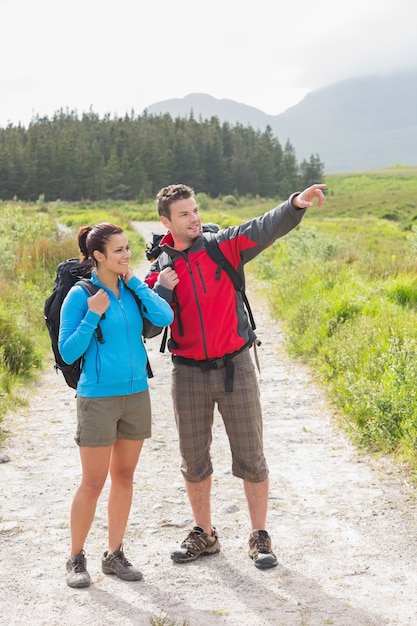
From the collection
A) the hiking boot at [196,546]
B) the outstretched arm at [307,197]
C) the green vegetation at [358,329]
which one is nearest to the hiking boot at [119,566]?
the hiking boot at [196,546]

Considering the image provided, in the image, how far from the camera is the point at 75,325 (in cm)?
374

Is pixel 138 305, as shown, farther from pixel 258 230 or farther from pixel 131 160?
pixel 131 160

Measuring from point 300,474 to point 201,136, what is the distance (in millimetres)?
104850

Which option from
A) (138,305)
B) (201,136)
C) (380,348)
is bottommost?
(380,348)

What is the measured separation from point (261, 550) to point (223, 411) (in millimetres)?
846

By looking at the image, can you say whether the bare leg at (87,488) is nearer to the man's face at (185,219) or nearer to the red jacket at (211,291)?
the red jacket at (211,291)

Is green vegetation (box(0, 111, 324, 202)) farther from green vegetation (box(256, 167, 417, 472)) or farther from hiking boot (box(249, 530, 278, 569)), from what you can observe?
hiking boot (box(249, 530, 278, 569))

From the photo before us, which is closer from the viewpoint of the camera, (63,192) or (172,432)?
(172,432)

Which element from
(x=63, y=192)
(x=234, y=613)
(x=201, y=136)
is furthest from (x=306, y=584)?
(x=201, y=136)

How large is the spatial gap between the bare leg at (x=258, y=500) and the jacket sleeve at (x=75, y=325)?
4.53 ft

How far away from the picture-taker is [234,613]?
142 inches

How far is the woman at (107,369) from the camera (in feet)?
12.3

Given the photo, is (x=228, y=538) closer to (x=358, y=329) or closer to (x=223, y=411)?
(x=223, y=411)

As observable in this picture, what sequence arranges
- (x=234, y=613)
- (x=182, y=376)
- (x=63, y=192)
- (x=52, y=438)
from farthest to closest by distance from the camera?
(x=63, y=192) < (x=52, y=438) < (x=182, y=376) < (x=234, y=613)
